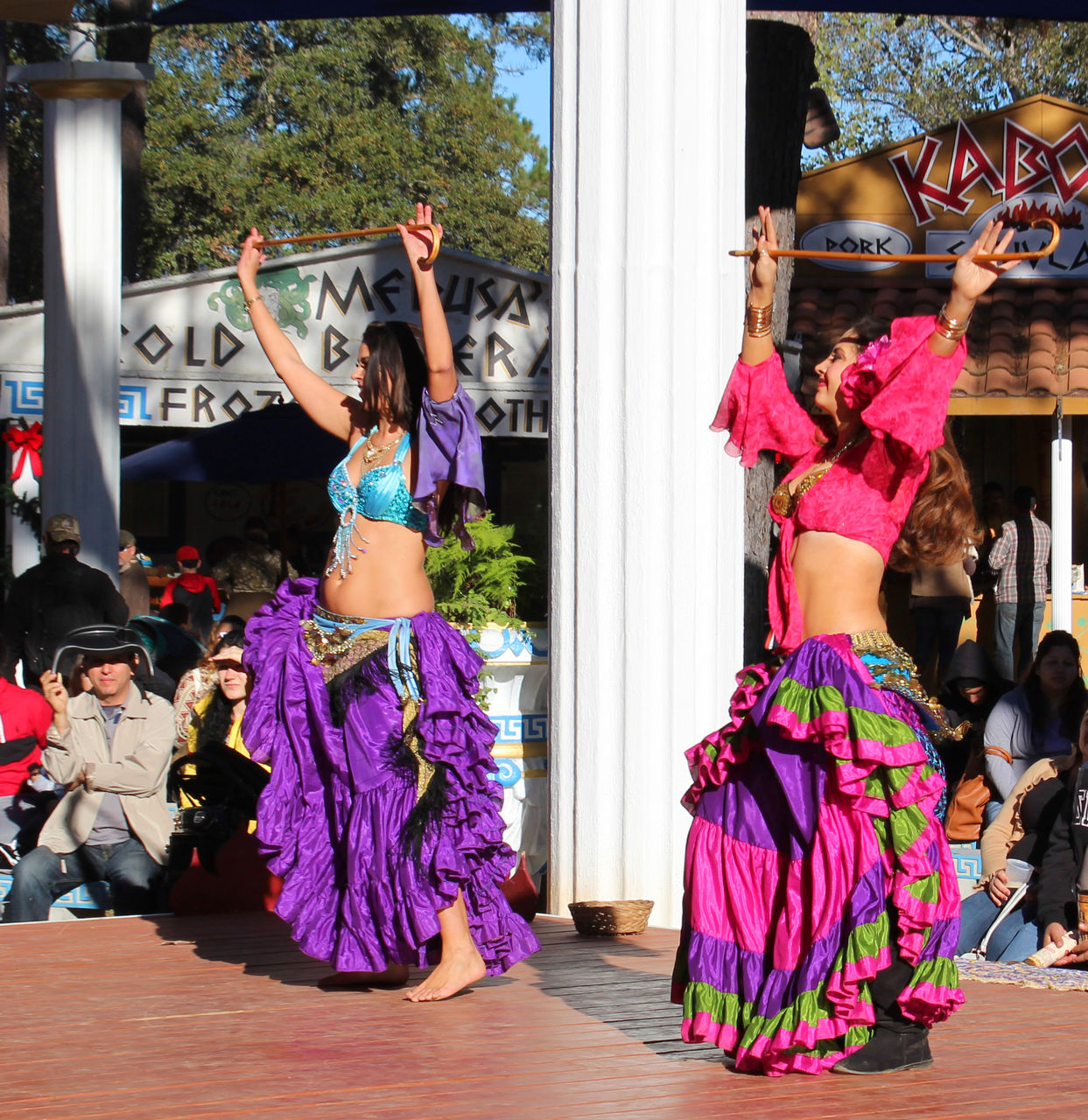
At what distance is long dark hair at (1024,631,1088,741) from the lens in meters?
6.55

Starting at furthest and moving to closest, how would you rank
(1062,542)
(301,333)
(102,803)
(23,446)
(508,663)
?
(301,333) → (23,446) → (1062,542) → (508,663) → (102,803)

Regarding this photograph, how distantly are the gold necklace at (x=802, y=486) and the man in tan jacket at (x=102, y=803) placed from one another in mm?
3236

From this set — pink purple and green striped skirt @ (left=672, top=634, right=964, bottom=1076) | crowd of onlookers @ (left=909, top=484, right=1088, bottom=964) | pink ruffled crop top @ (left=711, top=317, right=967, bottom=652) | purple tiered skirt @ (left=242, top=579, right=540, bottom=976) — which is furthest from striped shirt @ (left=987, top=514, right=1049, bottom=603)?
pink purple and green striped skirt @ (left=672, top=634, right=964, bottom=1076)

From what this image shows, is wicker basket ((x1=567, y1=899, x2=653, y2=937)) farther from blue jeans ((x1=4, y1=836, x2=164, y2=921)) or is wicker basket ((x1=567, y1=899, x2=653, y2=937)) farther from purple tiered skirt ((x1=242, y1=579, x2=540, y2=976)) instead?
blue jeans ((x1=4, y1=836, x2=164, y2=921))

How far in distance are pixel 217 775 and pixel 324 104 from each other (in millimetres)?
25320

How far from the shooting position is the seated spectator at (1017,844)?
5430mm

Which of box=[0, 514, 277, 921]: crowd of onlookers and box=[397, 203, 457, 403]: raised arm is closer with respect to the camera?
box=[397, 203, 457, 403]: raised arm

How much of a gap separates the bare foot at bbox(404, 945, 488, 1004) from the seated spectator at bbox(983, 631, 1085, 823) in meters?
3.07

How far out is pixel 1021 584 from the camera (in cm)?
1142

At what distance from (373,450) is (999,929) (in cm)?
277

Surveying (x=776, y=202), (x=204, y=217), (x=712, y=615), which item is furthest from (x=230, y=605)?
(x=204, y=217)

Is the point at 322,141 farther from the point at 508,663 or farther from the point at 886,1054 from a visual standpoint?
the point at 886,1054

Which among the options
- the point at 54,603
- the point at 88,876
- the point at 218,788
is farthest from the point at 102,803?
the point at 54,603

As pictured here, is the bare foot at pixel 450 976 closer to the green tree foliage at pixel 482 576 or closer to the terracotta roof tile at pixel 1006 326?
the green tree foliage at pixel 482 576
